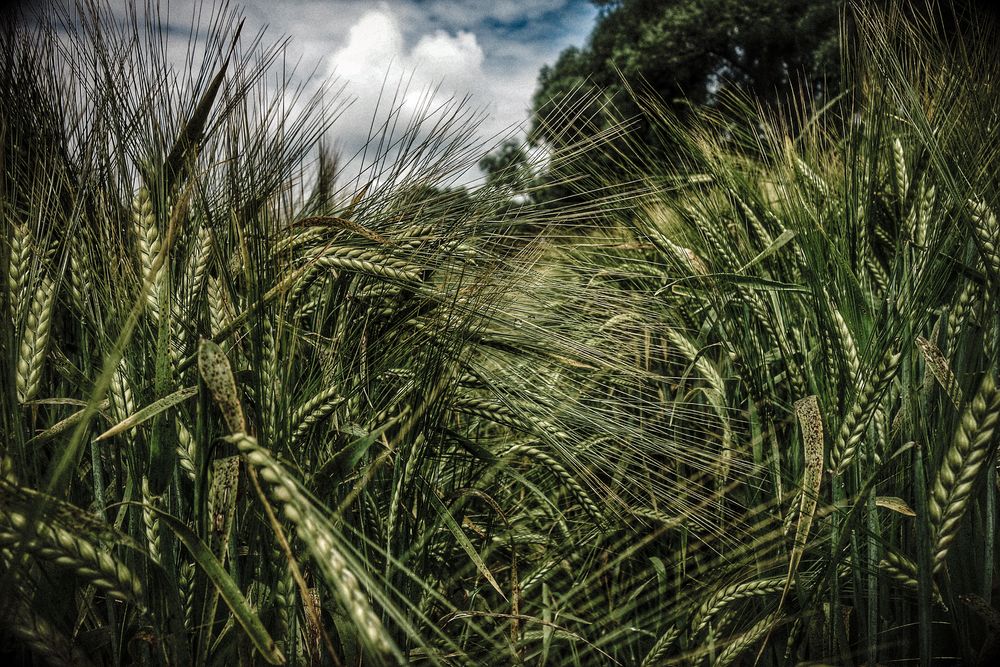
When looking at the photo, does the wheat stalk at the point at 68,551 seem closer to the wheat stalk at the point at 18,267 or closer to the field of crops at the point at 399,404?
the field of crops at the point at 399,404

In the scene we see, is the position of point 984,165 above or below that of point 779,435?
above

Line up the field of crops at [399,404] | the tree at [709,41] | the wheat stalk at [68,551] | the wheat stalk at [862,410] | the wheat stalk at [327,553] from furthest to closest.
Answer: the tree at [709,41] → the wheat stalk at [862,410] → the field of crops at [399,404] → the wheat stalk at [68,551] → the wheat stalk at [327,553]

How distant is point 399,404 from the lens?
0.86m

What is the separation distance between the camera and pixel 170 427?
61 centimetres

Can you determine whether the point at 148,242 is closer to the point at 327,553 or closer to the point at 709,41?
the point at 327,553

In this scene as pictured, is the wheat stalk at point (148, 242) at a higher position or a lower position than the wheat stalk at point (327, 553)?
higher

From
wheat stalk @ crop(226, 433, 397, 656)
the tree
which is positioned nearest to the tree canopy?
the tree

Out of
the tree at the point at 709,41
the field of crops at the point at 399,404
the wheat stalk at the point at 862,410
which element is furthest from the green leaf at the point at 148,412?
the tree at the point at 709,41

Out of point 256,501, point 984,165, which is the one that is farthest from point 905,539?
point 256,501

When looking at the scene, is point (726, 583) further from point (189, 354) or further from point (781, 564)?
point (189, 354)

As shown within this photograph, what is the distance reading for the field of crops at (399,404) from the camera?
2.00 feet

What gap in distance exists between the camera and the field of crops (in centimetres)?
61

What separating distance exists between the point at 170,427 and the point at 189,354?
104 millimetres

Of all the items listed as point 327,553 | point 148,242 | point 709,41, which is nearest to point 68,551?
point 327,553
